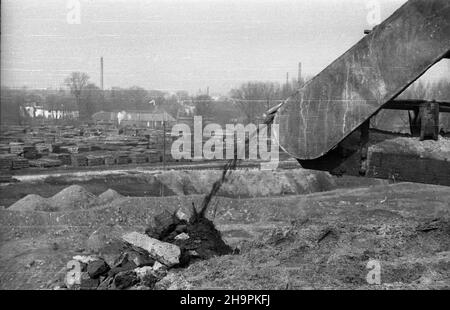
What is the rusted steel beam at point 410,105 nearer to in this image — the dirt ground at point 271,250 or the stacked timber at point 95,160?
the dirt ground at point 271,250

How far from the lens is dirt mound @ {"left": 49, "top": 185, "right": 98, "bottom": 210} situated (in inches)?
416

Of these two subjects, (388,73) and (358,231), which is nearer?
(388,73)

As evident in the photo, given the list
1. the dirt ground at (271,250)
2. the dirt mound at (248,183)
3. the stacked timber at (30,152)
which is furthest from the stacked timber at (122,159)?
the dirt ground at (271,250)

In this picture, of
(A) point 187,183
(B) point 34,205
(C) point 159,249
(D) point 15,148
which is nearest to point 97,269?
(C) point 159,249

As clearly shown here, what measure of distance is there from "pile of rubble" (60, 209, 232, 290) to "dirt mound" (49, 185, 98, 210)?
486 cm

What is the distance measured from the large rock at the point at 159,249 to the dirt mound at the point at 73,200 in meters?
5.58

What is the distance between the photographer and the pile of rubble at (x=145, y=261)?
15.1 feet

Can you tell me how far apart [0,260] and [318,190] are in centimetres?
1079

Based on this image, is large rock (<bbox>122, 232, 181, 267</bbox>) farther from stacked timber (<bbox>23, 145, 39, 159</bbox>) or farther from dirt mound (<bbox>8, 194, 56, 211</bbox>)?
stacked timber (<bbox>23, 145, 39, 159</bbox>)

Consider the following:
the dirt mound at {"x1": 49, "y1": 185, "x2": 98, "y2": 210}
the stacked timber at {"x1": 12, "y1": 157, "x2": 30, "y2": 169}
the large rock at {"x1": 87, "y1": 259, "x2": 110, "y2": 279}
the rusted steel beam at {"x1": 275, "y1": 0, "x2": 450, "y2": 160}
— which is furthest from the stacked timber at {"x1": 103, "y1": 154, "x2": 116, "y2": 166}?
the rusted steel beam at {"x1": 275, "y1": 0, "x2": 450, "y2": 160}

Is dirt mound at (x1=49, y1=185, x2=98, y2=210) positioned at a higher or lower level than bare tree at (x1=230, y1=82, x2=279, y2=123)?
lower
